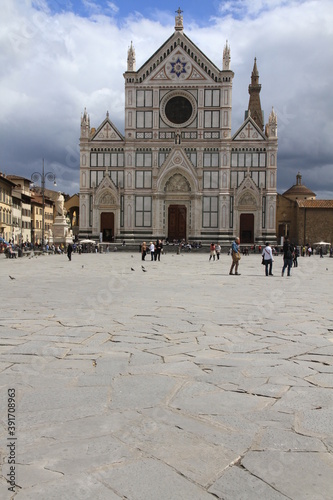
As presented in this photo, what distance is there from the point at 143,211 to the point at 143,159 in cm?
500

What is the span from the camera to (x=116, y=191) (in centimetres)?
4788

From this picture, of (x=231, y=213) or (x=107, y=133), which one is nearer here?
(x=231, y=213)

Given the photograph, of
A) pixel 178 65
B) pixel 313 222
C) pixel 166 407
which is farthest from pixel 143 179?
pixel 166 407

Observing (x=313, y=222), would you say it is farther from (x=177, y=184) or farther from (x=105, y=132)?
(x=105, y=132)

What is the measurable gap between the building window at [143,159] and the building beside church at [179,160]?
0.32 ft

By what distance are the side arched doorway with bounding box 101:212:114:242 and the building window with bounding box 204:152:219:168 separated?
1044cm

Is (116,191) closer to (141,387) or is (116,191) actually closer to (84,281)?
(84,281)

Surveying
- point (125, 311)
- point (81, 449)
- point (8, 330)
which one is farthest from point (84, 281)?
point (81, 449)

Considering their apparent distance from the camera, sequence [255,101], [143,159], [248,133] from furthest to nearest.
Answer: [255,101], [143,159], [248,133]

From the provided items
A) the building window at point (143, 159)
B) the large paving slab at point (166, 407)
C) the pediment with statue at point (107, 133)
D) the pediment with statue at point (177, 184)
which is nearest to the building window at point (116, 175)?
the building window at point (143, 159)

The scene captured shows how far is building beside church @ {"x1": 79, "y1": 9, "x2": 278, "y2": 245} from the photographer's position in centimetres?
4722

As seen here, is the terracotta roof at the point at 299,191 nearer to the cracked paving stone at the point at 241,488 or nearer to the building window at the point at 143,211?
the building window at the point at 143,211

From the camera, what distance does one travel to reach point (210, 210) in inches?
Answer: 1877

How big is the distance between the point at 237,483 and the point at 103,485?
27.8 inches
